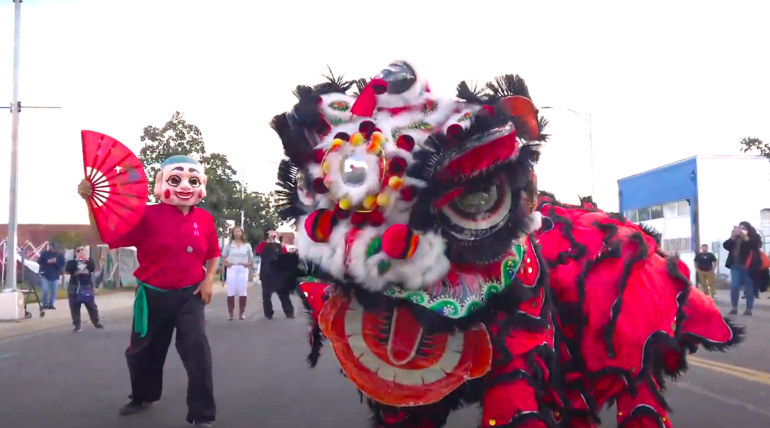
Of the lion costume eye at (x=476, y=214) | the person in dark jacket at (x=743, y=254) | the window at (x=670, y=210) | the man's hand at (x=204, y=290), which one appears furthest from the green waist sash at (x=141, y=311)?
the window at (x=670, y=210)

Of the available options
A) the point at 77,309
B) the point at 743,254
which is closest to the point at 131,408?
the point at 77,309

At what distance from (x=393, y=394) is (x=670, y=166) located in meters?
30.0

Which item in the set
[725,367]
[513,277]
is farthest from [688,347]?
[725,367]

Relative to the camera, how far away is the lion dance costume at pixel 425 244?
239 centimetres

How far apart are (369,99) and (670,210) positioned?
30.2 m

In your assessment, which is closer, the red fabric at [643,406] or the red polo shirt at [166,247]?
the red fabric at [643,406]

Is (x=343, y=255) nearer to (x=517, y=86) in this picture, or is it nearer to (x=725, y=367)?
(x=517, y=86)

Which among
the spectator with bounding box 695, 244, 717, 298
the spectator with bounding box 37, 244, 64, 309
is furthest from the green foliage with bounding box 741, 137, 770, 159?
the spectator with bounding box 37, 244, 64, 309

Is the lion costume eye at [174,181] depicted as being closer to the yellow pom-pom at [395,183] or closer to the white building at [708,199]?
the yellow pom-pom at [395,183]

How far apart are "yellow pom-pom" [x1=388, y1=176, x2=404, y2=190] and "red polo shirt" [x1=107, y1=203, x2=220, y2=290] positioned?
10.4 feet

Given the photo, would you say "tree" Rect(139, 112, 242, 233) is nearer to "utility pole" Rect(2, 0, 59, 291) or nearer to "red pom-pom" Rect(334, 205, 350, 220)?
"utility pole" Rect(2, 0, 59, 291)

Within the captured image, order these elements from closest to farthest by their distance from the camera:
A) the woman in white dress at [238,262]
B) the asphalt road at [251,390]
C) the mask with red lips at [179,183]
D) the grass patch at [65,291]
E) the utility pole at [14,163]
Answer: the mask with red lips at [179,183]
the asphalt road at [251,390]
the woman in white dress at [238,262]
the utility pole at [14,163]
the grass patch at [65,291]

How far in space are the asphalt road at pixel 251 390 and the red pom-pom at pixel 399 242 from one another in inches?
55.1

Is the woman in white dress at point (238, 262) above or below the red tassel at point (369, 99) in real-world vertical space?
below
